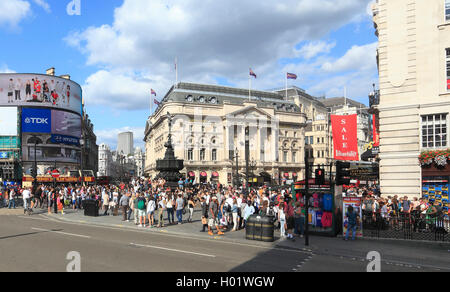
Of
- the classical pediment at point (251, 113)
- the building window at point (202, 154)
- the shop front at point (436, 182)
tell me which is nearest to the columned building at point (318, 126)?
the classical pediment at point (251, 113)

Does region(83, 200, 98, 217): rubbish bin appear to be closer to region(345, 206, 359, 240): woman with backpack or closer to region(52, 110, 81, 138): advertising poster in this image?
region(345, 206, 359, 240): woman with backpack

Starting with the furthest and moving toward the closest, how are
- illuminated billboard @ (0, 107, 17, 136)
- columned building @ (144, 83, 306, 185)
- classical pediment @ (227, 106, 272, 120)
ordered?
classical pediment @ (227, 106, 272, 120) → columned building @ (144, 83, 306, 185) → illuminated billboard @ (0, 107, 17, 136)

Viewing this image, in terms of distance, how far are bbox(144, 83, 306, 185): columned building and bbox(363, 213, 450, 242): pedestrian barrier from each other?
61.5m

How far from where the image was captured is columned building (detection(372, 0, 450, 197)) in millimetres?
21672

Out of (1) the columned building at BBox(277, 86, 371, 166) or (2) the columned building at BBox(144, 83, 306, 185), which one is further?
(1) the columned building at BBox(277, 86, 371, 166)

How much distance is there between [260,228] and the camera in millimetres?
16500

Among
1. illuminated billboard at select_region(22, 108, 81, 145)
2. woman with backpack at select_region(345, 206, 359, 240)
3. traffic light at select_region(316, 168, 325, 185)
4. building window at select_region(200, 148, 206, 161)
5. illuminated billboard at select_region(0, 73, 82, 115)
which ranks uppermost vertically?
illuminated billboard at select_region(0, 73, 82, 115)

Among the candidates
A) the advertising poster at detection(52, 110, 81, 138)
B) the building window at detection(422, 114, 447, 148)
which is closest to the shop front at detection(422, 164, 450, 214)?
the building window at detection(422, 114, 447, 148)

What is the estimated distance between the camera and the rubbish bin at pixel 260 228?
16.3 metres

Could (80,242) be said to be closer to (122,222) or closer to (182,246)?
(182,246)

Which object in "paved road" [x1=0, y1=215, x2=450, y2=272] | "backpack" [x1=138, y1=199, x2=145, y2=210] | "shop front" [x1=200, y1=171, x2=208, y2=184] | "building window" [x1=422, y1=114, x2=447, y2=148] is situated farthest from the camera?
"shop front" [x1=200, y1=171, x2=208, y2=184]

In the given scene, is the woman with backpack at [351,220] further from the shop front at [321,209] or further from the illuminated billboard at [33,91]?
the illuminated billboard at [33,91]

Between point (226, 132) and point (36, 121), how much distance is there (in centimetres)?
3939

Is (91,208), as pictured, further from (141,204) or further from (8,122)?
(8,122)
